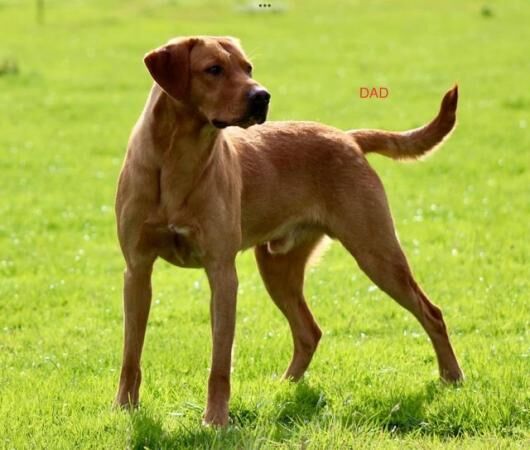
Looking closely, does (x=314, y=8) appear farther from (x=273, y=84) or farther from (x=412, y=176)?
(x=412, y=176)

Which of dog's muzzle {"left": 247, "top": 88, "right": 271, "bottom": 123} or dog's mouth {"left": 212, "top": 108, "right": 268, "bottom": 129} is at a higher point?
dog's muzzle {"left": 247, "top": 88, "right": 271, "bottom": 123}

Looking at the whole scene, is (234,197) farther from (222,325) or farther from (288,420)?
(288,420)

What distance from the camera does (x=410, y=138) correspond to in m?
7.15

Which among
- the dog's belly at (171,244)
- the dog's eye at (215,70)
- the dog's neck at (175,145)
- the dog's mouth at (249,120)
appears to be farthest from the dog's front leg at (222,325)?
the dog's eye at (215,70)

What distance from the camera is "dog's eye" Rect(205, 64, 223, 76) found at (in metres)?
5.71

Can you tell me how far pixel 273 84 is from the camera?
20.7 m

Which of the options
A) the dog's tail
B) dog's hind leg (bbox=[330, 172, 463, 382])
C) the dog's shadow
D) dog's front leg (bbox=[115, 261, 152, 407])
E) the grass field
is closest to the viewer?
the dog's shadow

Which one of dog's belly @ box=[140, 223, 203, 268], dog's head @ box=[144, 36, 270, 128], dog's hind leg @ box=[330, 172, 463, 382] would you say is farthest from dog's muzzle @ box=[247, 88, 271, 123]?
dog's hind leg @ box=[330, 172, 463, 382]

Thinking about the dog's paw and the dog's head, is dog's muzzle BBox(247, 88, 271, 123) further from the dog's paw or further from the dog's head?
the dog's paw

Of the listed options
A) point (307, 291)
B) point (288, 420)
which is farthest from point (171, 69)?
point (307, 291)

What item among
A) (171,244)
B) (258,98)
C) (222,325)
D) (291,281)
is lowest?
(291,281)

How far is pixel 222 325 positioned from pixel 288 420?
23.9 inches

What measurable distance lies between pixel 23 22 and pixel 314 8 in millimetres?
8166

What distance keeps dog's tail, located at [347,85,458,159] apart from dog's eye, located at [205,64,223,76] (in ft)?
A: 5.20
